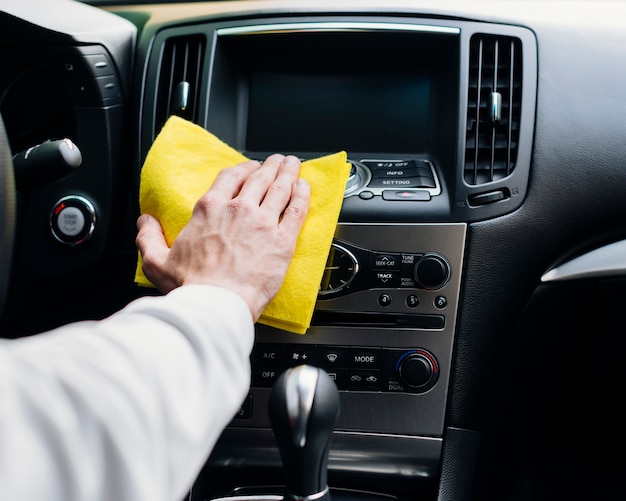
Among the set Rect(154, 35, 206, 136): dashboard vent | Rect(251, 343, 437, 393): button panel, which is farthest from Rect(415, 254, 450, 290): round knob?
Rect(154, 35, 206, 136): dashboard vent

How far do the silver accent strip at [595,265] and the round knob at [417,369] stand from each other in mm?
204

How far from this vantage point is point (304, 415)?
0.67m

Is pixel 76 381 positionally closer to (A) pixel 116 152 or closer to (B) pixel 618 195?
(A) pixel 116 152

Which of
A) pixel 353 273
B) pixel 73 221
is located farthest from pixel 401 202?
pixel 73 221

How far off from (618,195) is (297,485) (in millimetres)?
615

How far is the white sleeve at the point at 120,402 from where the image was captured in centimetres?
42

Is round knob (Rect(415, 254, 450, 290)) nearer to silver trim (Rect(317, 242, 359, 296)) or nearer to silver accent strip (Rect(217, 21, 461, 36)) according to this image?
silver trim (Rect(317, 242, 359, 296))

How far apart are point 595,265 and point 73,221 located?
2.61 feet

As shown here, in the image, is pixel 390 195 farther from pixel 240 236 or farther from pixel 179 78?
pixel 179 78

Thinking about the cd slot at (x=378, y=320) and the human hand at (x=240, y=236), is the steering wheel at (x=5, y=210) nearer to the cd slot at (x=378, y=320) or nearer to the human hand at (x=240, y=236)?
the human hand at (x=240, y=236)

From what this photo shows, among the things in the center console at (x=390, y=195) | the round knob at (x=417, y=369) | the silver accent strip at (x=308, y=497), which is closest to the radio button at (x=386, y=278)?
the center console at (x=390, y=195)

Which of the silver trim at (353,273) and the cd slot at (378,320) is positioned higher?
the silver trim at (353,273)

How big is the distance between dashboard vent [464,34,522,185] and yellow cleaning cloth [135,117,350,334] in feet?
0.66

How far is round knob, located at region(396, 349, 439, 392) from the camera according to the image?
98cm
